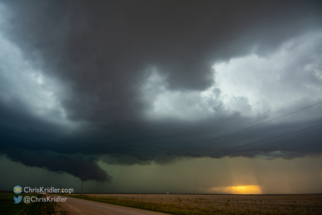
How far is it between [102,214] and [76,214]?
3.43 metres

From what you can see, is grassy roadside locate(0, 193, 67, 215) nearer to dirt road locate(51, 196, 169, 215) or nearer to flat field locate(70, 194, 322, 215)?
dirt road locate(51, 196, 169, 215)

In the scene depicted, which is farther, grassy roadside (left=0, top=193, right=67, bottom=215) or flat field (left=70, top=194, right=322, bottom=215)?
flat field (left=70, top=194, right=322, bottom=215)

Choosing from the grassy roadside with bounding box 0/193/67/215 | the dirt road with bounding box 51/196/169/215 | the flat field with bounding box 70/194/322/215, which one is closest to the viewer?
the dirt road with bounding box 51/196/169/215

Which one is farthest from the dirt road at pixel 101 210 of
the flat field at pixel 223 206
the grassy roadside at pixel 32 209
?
the flat field at pixel 223 206

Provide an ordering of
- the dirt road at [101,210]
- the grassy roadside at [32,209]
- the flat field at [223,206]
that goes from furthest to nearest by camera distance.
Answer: the flat field at [223,206]
the grassy roadside at [32,209]
the dirt road at [101,210]

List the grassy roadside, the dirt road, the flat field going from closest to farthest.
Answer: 1. the dirt road
2. the grassy roadside
3. the flat field

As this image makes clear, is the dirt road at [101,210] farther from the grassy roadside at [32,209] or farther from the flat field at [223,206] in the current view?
the flat field at [223,206]

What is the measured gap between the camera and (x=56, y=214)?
23.4m

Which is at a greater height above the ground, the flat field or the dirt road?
the dirt road

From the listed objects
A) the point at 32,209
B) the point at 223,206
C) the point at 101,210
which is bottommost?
the point at 223,206

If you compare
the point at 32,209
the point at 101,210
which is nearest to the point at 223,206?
the point at 101,210

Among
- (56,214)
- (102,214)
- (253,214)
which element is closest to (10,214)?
(56,214)

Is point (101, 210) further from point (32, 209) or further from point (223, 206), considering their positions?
point (223, 206)

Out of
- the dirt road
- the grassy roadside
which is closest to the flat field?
the dirt road
